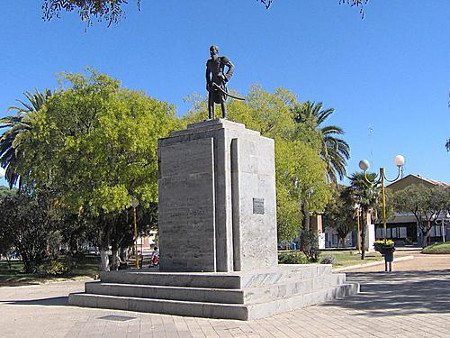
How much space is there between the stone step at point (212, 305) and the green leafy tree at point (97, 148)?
39.5 feet

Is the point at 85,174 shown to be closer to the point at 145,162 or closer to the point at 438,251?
the point at 145,162

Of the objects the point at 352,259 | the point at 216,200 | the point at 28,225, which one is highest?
the point at 216,200

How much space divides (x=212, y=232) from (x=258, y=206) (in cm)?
144

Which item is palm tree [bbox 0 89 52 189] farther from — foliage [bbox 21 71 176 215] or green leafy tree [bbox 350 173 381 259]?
green leafy tree [bbox 350 173 381 259]

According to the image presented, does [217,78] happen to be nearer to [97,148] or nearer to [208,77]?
[208,77]

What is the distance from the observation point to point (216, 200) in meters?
12.5

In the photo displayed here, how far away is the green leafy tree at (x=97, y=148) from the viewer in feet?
82.1

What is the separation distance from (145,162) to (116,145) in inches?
67.3

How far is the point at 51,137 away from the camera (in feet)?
87.1

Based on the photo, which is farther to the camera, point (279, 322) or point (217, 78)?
point (217, 78)

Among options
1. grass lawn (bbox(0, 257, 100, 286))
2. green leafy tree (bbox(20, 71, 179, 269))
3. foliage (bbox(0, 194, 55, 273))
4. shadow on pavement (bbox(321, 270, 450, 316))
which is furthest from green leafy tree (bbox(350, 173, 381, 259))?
shadow on pavement (bbox(321, 270, 450, 316))

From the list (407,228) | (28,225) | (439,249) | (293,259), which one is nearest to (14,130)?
(28,225)

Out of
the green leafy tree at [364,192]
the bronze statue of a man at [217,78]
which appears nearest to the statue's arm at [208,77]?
the bronze statue of a man at [217,78]

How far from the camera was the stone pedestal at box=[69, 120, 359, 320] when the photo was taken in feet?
37.7
